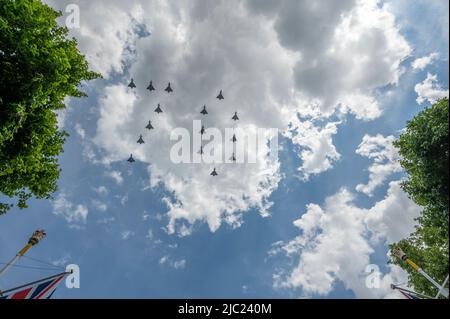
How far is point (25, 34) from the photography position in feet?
47.1

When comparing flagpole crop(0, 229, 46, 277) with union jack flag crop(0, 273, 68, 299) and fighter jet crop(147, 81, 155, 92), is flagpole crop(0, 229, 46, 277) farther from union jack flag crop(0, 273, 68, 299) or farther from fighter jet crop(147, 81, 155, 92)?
fighter jet crop(147, 81, 155, 92)

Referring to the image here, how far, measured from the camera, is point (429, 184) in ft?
60.4

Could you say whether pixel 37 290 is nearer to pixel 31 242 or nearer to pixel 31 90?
pixel 31 242

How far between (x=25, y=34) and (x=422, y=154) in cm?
2582

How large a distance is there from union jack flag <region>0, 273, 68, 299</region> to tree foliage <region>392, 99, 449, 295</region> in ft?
75.3

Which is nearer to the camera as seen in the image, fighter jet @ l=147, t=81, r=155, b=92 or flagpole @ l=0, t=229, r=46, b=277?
A: flagpole @ l=0, t=229, r=46, b=277

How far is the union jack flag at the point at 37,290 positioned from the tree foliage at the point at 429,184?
75.3ft

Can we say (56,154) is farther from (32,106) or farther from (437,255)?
(437,255)

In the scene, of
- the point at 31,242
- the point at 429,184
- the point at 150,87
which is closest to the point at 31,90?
the point at 31,242

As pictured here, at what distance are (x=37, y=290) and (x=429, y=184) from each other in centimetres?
2423

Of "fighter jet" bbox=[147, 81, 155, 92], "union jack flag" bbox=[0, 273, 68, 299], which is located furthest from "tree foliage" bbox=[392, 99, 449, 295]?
"fighter jet" bbox=[147, 81, 155, 92]

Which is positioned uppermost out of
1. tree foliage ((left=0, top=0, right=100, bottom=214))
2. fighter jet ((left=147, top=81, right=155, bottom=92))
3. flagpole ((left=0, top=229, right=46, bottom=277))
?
fighter jet ((left=147, top=81, right=155, bottom=92))

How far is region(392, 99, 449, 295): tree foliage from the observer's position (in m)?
17.6
